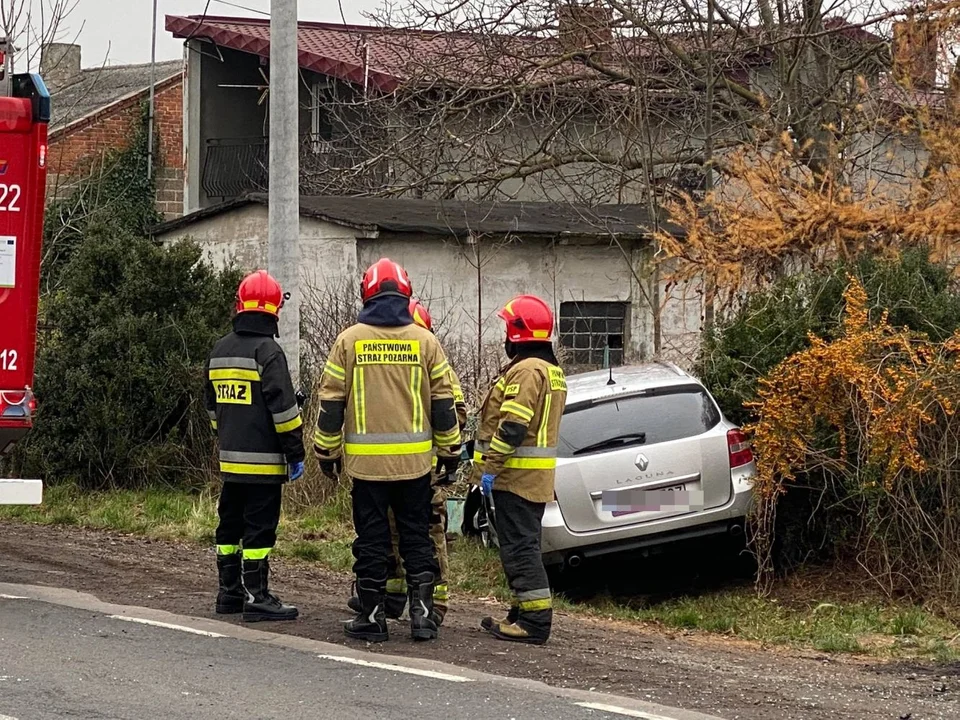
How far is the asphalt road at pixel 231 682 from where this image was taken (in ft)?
19.5

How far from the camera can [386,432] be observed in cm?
735

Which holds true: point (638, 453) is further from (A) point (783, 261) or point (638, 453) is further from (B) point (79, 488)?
(B) point (79, 488)

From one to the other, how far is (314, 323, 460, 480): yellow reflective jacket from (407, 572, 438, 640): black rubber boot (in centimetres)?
56

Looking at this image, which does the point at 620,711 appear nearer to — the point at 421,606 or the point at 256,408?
the point at 421,606

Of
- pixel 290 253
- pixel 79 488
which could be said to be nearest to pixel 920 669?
pixel 290 253

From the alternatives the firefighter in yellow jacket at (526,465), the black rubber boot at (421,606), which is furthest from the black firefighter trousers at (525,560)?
the black rubber boot at (421,606)

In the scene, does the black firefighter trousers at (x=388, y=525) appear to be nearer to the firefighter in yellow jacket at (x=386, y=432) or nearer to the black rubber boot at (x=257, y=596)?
the firefighter in yellow jacket at (x=386, y=432)

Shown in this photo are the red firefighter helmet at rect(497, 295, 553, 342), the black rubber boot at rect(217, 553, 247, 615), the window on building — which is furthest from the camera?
the window on building

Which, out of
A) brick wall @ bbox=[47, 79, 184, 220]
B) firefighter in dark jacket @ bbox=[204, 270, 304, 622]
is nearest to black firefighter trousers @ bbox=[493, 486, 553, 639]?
firefighter in dark jacket @ bbox=[204, 270, 304, 622]

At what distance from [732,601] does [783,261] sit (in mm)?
3842

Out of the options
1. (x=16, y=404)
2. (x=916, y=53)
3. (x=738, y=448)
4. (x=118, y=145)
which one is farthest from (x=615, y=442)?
(x=118, y=145)

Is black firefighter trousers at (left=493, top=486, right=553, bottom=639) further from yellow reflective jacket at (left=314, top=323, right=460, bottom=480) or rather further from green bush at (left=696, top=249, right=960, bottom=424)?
green bush at (left=696, top=249, right=960, bottom=424)

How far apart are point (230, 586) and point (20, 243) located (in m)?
2.60

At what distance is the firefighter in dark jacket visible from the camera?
25.3 ft
